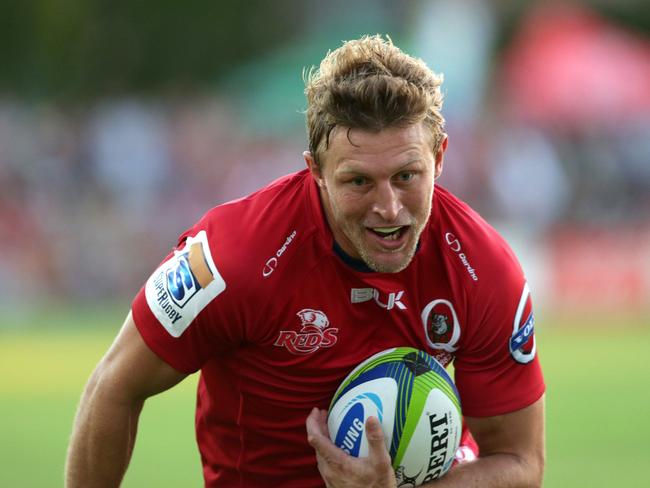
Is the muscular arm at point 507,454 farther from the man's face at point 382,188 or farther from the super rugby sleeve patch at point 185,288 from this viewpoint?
the super rugby sleeve patch at point 185,288

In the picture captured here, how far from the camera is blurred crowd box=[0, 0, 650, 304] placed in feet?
72.6

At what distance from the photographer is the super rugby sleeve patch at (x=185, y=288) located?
5266mm

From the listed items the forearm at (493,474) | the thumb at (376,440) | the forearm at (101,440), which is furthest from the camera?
the forearm at (493,474)

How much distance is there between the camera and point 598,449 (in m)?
11.5

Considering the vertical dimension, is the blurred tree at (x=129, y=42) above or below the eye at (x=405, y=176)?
above

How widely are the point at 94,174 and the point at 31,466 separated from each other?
1313 cm

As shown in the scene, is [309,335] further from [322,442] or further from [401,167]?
[401,167]

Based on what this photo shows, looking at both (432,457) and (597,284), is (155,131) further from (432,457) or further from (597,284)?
(432,457)

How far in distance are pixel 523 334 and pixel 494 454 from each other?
601 millimetres

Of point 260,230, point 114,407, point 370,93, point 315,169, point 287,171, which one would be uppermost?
point 287,171

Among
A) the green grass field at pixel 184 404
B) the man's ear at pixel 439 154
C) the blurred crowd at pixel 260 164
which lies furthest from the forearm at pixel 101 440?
the blurred crowd at pixel 260 164

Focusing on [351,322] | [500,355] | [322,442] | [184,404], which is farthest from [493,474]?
[184,404]

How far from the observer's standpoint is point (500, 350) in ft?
18.4

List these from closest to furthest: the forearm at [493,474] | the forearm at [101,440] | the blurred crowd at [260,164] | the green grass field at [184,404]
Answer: the forearm at [101,440] < the forearm at [493,474] < the green grass field at [184,404] < the blurred crowd at [260,164]
